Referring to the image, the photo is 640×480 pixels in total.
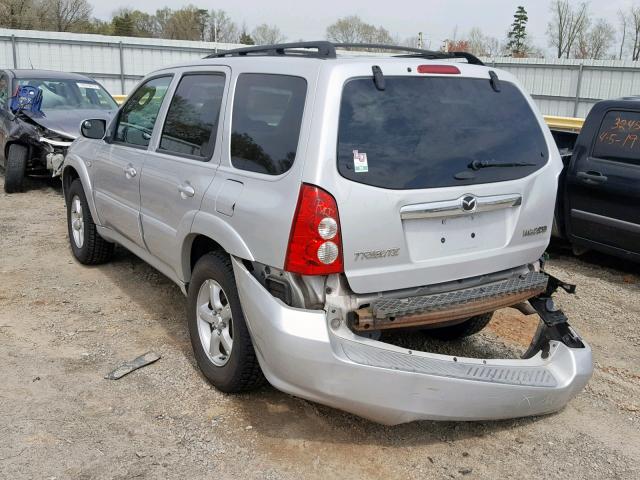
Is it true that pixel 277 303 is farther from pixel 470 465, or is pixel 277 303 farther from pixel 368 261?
pixel 470 465

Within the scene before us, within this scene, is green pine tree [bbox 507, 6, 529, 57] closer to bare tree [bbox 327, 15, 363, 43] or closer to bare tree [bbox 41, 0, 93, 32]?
bare tree [bbox 327, 15, 363, 43]

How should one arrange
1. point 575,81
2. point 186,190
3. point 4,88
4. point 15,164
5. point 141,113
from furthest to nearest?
point 575,81, point 4,88, point 15,164, point 141,113, point 186,190

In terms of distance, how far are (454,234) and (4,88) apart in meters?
9.41

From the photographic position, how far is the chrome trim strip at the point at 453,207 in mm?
3023

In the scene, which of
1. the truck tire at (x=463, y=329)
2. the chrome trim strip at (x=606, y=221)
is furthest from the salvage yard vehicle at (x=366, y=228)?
the chrome trim strip at (x=606, y=221)

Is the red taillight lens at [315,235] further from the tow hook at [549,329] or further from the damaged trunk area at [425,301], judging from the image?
the tow hook at [549,329]

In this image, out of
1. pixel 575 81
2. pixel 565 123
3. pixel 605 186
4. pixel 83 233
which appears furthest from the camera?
pixel 575 81

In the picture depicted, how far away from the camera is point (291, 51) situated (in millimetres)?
3740

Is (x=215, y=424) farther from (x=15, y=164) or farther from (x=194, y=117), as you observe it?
(x=15, y=164)

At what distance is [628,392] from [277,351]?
7.40 feet

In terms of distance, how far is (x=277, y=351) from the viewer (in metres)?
2.94

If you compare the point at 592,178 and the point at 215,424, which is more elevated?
the point at 592,178

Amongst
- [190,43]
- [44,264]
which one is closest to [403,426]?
[44,264]

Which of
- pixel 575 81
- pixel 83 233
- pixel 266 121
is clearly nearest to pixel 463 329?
pixel 266 121
